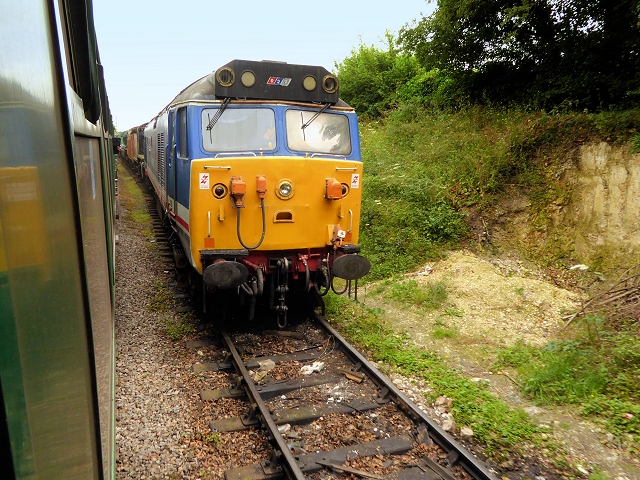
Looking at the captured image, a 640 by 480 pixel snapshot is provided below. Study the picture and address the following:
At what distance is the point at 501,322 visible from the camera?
7.00m

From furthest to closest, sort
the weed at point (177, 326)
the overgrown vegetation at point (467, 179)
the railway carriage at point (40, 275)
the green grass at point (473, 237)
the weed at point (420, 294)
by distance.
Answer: the overgrown vegetation at point (467, 179) → the weed at point (420, 294) → the weed at point (177, 326) → the green grass at point (473, 237) → the railway carriage at point (40, 275)

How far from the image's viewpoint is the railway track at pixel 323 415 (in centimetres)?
399

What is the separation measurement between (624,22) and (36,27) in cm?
1239

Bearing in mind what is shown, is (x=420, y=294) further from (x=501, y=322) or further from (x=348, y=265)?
A: (x=348, y=265)

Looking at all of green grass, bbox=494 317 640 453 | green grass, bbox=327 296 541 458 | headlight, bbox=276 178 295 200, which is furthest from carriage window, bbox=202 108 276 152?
green grass, bbox=494 317 640 453

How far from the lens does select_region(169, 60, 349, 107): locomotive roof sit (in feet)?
19.3

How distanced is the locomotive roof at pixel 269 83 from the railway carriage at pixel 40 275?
4775 mm

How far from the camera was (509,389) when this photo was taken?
17.5ft

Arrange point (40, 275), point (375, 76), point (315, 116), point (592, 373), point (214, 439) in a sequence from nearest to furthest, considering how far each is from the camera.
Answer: point (40, 275), point (214, 439), point (592, 373), point (315, 116), point (375, 76)

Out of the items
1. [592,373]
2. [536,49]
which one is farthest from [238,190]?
[536,49]

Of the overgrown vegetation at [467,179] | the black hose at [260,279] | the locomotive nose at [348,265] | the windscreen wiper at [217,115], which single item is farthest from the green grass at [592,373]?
the windscreen wiper at [217,115]

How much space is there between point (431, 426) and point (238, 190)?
10.7ft

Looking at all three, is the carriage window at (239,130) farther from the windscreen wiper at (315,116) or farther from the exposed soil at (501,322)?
the exposed soil at (501,322)

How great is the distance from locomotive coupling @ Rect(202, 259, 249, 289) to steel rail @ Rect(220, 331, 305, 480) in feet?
2.81
